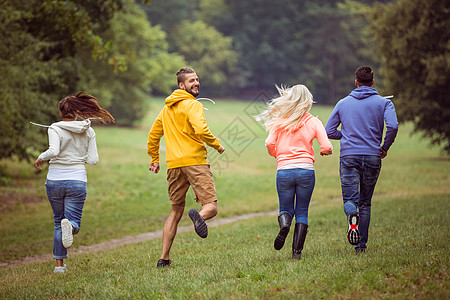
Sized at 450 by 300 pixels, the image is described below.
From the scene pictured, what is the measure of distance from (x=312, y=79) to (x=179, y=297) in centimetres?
7341

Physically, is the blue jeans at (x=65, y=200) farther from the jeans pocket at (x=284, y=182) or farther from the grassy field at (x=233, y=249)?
the jeans pocket at (x=284, y=182)

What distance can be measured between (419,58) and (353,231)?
19.8m

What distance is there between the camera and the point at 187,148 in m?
5.93

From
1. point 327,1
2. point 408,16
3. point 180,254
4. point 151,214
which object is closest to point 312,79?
point 327,1

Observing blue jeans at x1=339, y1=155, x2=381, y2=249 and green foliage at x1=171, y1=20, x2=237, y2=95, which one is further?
green foliage at x1=171, y1=20, x2=237, y2=95

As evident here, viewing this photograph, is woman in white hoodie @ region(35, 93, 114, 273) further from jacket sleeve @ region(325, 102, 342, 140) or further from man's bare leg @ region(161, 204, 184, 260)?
jacket sleeve @ region(325, 102, 342, 140)

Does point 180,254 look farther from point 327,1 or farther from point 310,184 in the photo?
point 327,1

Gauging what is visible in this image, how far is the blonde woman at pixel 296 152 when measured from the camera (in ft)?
19.4

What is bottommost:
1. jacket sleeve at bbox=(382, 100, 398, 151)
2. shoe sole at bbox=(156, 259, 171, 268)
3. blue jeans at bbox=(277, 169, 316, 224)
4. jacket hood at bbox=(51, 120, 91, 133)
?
shoe sole at bbox=(156, 259, 171, 268)

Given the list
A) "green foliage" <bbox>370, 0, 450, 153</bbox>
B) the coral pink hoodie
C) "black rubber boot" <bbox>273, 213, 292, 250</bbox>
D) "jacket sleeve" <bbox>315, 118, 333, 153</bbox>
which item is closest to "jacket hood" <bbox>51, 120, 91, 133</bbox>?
the coral pink hoodie

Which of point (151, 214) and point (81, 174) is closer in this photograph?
point (81, 174)

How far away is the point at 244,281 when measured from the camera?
5.00 meters

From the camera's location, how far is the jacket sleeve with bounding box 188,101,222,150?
5.76 m

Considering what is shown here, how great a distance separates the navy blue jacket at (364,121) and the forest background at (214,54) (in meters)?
7.02
